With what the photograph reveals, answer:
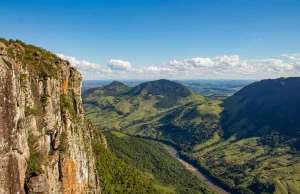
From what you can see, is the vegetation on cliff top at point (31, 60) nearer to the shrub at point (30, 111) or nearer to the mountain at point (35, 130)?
the mountain at point (35, 130)

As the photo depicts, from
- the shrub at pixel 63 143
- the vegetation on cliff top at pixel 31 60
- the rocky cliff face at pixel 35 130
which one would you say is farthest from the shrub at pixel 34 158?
the vegetation on cliff top at pixel 31 60

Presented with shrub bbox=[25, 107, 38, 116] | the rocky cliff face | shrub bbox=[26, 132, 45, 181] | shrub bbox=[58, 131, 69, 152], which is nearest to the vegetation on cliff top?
the rocky cliff face

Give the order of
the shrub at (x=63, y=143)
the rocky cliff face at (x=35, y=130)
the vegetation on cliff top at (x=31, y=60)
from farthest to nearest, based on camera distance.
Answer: the shrub at (x=63, y=143)
the vegetation on cliff top at (x=31, y=60)
the rocky cliff face at (x=35, y=130)

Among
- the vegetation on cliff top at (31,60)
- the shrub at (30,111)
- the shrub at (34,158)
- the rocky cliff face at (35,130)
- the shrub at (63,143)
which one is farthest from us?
the shrub at (63,143)

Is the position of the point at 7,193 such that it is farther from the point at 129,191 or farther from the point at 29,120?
the point at 129,191

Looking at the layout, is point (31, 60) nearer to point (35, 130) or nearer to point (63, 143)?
point (35, 130)

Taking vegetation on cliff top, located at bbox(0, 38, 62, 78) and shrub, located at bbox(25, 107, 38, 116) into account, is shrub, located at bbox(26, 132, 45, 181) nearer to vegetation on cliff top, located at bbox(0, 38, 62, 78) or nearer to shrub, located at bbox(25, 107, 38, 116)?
shrub, located at bbox(25, 107, 38, 116)

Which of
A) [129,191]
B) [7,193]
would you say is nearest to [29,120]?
[7,193]

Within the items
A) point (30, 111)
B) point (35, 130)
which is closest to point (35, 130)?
point (35, 130)
